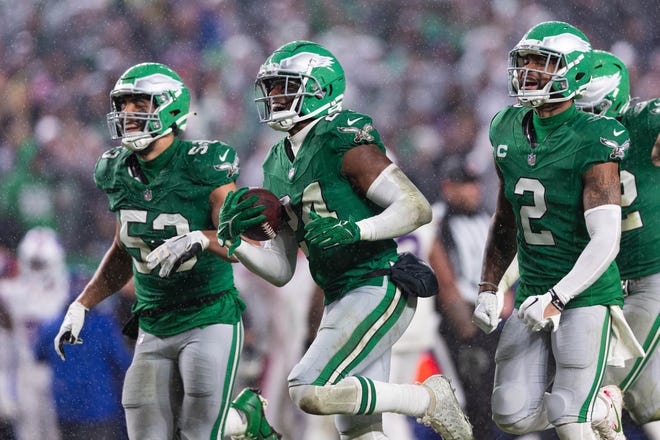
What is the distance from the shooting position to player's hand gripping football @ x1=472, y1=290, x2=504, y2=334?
3.58 metres

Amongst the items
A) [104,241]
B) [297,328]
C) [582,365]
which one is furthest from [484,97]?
[582,365]

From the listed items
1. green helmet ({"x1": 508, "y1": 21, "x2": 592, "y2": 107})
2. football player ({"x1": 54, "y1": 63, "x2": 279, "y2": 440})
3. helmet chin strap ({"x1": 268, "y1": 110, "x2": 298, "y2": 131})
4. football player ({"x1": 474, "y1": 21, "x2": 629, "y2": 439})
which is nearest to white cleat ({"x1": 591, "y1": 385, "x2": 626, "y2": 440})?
football player ({"x1": 474, "y1": 21, "x2": 629, "y2": 439})

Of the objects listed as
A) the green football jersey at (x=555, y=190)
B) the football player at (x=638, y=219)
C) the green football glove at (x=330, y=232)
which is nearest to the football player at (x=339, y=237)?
the green football glove at (x=330, y=232)

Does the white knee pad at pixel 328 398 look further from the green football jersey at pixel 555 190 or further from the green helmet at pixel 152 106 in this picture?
the green helmet at pixel 152 106

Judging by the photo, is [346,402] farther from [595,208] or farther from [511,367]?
[595,208]

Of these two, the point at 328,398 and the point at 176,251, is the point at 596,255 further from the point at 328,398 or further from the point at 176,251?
the point at 176,251

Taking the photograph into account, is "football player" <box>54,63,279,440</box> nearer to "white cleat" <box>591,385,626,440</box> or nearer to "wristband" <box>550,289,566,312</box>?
"wristband" <box>550,289,566,312</box>

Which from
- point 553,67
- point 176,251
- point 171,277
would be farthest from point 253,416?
point 553,67

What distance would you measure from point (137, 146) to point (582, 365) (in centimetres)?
155

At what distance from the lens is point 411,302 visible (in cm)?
345

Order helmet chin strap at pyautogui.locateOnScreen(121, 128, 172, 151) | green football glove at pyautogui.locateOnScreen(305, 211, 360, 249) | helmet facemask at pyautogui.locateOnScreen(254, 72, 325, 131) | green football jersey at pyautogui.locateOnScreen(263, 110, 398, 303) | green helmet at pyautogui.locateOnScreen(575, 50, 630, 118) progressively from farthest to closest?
green helmet at pyautogui.locateOnScreen(575, 50, 630, 118), helmet chin strap at pyautogui.locateOnScreen(121, 128, 172, 151), helmet facemask at pyautogui.locateOnScreen(254, 72, 325, 131), green football jersey at pyautogui.locateOnScreen(263, 110, 398, 303), green football glove at pyautogui.locateOnScreen(305, 211, 360, 249)

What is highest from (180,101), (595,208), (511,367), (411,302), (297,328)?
(180,101)

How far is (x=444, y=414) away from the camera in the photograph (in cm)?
351

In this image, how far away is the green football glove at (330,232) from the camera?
315 centimetres
